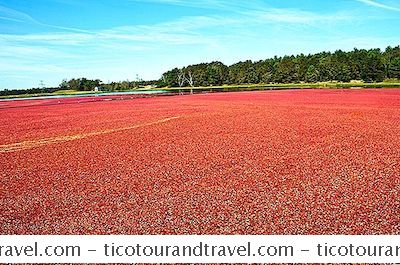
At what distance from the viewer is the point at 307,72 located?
349ft

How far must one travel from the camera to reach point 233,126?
17.8 m

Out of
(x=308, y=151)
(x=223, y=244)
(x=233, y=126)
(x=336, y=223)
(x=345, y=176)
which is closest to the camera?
(x=223, y=244)

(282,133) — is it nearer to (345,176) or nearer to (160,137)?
(160,137)

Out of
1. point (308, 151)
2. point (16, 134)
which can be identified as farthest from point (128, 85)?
point (308, 151)

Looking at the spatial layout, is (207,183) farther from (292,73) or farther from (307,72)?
(292,73)

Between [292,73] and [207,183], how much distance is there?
110 metres

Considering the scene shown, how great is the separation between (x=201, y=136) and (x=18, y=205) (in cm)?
885

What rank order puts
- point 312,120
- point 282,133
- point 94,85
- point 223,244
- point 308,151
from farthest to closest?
point 94,85 < point 312,120 < point 282,133 < point 308,151 < point 223,244

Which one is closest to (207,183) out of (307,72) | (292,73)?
(307,72)

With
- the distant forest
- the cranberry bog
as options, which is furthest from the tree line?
the cranberry bog

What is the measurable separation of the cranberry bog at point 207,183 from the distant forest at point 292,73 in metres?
88.0

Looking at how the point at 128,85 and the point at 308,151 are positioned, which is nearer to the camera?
the point at 308,151

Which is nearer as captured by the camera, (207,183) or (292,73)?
(207,183)

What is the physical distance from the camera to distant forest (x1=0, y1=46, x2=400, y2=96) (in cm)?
9662
